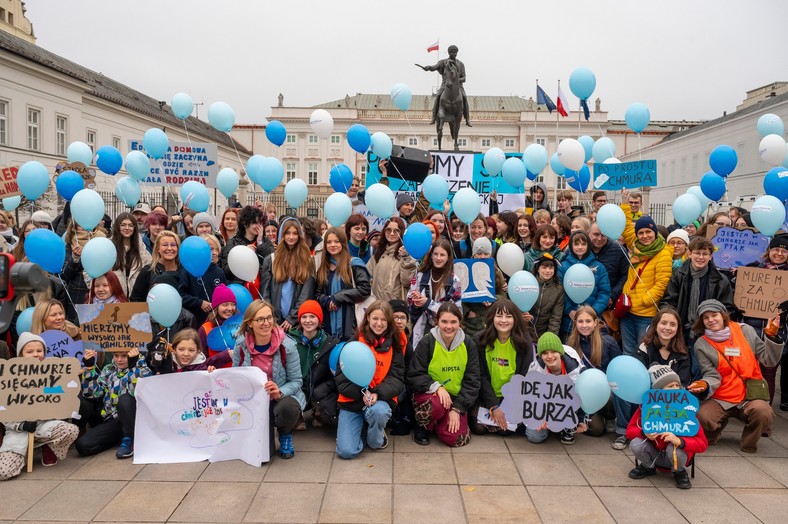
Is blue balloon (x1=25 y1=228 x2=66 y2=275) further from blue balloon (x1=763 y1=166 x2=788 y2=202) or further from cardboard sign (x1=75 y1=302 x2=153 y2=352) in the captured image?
blue balloon (x1=763 y1=166 x2=788 y2=202)

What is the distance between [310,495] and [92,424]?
2.21 meters

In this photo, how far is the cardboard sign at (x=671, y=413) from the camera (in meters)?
4.35

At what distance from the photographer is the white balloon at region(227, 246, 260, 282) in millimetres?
5602

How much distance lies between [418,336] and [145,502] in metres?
2.68

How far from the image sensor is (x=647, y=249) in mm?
5984

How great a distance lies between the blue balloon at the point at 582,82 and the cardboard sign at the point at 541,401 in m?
5.34

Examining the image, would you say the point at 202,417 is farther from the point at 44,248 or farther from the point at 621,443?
the point at 621,443

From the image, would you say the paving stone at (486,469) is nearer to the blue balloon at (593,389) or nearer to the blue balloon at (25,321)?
the blue balloon at (593,389)

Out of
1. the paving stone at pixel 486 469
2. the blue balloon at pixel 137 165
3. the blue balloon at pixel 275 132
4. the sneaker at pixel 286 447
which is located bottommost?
the paving stone at pixel 486 469

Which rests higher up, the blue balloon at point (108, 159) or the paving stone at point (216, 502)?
the blue balloon at point (108, 159)

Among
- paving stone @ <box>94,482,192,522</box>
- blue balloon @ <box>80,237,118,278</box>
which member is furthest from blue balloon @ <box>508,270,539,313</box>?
blue balloon @ <box>80,237,118,278</box>

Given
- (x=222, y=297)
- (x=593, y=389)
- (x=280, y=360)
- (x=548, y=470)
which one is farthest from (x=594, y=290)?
(x=222, y=297)

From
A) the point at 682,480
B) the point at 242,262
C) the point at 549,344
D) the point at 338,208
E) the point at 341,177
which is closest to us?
the point at 682,480

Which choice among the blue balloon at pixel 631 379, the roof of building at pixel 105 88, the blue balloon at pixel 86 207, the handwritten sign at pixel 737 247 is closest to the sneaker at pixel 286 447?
the blue balloon at pixel 631 379
